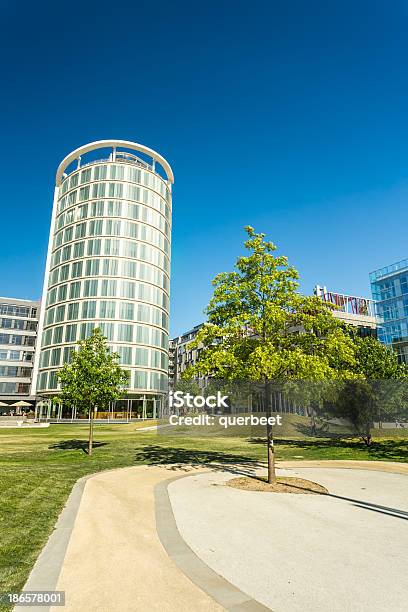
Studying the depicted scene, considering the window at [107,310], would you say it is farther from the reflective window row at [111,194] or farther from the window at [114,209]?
the reflective window row at [111,194]

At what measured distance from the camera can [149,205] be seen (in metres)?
71.9

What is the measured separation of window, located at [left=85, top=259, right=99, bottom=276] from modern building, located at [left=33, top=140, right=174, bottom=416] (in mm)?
169

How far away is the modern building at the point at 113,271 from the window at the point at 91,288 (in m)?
0.17

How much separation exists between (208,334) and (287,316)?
3.00 meters

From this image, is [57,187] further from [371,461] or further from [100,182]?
[371,461]

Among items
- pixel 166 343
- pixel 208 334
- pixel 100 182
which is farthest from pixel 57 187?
pixel 208 334

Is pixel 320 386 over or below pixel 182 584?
over

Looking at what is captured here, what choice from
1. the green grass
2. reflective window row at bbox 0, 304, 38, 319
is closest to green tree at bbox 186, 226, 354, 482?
the green grass

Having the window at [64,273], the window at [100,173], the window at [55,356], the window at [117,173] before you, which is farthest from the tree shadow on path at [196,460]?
the window at [100,173]

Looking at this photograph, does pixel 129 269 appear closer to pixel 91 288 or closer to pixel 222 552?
pixel 91 288

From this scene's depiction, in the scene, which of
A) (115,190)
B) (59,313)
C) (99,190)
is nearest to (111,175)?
(115,190)

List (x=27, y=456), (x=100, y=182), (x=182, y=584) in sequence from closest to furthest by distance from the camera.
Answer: (x=182, y=584)
(x=27, y=456)
(x=100, y=182)

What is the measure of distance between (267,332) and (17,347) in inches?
3719

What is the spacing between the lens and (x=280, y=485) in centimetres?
1309
